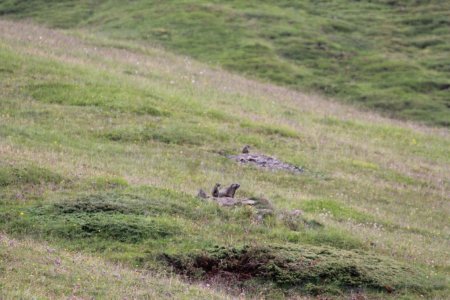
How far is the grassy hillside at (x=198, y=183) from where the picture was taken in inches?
586

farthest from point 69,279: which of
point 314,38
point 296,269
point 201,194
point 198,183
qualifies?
point 314,38

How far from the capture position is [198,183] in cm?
2128

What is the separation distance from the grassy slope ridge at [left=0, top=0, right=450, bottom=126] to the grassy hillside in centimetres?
719

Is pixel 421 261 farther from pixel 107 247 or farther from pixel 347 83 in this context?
pixel 347 83

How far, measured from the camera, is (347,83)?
1943 inches

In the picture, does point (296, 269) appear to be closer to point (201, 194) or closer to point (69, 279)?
point (201, 194)

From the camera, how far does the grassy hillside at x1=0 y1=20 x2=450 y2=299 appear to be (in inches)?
586

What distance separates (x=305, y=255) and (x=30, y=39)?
1135 inches

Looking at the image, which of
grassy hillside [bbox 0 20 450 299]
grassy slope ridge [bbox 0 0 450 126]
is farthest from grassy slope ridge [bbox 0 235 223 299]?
grassy slope ridge [bbox 0 0 450 126]

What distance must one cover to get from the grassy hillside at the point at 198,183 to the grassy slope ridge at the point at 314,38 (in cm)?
719

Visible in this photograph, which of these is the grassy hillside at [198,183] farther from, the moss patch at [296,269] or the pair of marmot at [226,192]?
the pair of marmot at [226,192]

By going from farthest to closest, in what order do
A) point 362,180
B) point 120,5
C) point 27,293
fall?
1. point 120,5
2. point 362,180
3. point 27,293

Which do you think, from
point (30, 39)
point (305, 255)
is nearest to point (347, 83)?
point (30, 39)

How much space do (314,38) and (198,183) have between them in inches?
1535
